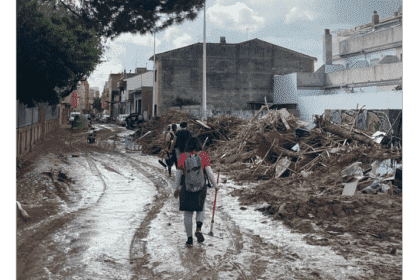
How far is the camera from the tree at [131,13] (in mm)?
8109

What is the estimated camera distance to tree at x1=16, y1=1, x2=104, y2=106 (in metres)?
6.78

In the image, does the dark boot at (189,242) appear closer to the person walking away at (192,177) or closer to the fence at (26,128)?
the person walking away at (192,177)

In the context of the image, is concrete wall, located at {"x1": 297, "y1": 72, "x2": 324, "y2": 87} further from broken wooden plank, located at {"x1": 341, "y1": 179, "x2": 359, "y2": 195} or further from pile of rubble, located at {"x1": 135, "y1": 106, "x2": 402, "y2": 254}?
broken wooden plank, located at {"x1": 341, "y1": 179, "x2": 359, "y2": 195}

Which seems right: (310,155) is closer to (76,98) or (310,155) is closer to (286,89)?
(286,89)

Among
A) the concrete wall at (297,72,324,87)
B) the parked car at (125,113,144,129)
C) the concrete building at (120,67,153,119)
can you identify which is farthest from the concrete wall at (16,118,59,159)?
the concrete building at (120,67,153,119)

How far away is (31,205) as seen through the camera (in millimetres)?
7426

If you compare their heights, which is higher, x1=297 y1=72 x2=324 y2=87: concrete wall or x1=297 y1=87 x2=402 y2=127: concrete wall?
x1=297 y1=72 x2=324 y2=87: concrete wall

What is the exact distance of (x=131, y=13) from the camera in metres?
8.34

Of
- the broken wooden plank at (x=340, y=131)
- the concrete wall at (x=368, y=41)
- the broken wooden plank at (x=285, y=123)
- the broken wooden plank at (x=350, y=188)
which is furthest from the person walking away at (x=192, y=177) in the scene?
the broken wooden plank at (x=285, y=123)

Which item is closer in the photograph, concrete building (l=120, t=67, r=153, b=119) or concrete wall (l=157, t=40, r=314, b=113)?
concrete wall (l=157, t=40, r=314, b=113)

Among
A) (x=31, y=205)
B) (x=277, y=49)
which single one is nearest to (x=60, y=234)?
(x=31, y=205)

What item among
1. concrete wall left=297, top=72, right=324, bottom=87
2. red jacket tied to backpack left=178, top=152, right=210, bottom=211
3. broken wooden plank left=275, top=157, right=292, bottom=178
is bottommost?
broken wooden plank left=275, top=157, right=292, bottom=178

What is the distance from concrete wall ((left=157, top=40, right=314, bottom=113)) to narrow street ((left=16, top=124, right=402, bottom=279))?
26850 mm

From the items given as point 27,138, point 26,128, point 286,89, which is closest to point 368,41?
point 26,128
